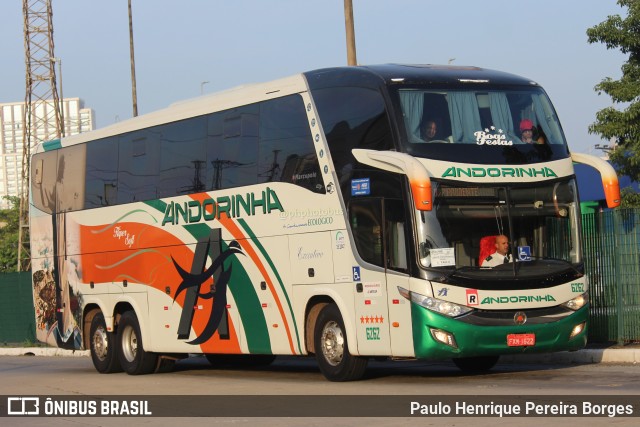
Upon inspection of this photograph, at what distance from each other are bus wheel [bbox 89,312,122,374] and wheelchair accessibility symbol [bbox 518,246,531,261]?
944 cm

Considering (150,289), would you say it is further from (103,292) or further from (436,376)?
(436,376)

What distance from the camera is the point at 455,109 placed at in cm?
1614

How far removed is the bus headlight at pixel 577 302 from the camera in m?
16.1

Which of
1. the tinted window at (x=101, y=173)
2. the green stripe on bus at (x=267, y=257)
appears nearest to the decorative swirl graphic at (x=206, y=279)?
the green stripe on bus at (x=267, y=257)

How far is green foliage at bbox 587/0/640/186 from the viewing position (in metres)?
29.2

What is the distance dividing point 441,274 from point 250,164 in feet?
14.2

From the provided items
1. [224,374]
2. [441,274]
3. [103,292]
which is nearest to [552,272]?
[441,274]

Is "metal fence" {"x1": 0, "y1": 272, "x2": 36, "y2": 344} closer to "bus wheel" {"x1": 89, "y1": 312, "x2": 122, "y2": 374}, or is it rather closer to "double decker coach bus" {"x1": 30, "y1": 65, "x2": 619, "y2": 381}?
"bus wheel" {"x1": 89, "y1": 312, "x2": 122, "y2": 374}

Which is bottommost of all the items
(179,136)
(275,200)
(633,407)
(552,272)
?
(633,407)

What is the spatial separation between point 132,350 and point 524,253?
892 centimetres

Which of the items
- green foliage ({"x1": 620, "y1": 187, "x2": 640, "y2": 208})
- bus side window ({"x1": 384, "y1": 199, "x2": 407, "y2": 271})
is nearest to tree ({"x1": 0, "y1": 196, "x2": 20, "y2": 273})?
green foliage ({"x1": 620, "y1": 187, "x2": 640, "y2": 208})

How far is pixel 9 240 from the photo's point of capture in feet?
282

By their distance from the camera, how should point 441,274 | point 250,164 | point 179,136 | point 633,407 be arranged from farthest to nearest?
1. point 179,136
2. point 250,164
3. point 441,274
4. point 633,407

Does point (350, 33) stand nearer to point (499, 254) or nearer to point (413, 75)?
point (413, 75)
